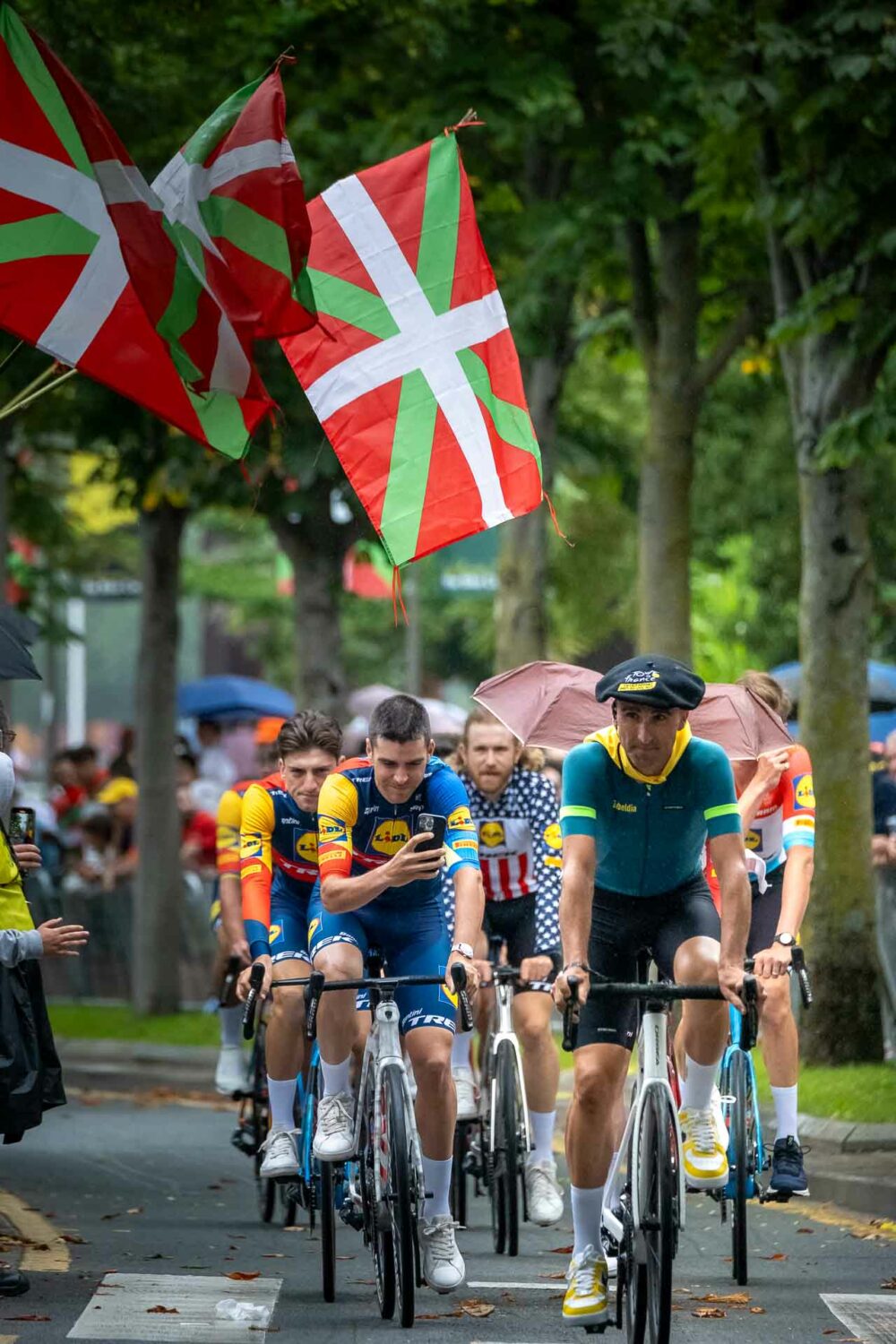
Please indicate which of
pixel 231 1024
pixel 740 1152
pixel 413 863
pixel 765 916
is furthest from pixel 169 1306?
pixel 231 1024

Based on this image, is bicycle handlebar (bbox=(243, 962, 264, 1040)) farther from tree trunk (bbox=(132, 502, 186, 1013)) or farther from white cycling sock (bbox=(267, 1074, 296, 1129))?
tree trunk (bbox=(132, 502, 186, 1013))

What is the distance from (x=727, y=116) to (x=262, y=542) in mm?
43325

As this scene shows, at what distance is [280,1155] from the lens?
9.04 meters

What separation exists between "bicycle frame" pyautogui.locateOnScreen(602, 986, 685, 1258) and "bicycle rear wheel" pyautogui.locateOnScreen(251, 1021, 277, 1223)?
3080 mm

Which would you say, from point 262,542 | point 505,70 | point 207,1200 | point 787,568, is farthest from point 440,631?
point 207,1200

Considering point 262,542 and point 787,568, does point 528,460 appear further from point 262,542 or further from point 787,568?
point 262,542

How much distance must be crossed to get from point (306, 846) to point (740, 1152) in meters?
2.33

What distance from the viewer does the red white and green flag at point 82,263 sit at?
8195 mm

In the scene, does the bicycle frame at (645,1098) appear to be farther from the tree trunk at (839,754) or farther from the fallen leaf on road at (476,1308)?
the tree trunk at (839,754)

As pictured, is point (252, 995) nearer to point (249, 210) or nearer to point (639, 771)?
point (639, 771)

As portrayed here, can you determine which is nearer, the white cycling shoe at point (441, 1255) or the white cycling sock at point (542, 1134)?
the white cycling shoe at point (441, 1255)

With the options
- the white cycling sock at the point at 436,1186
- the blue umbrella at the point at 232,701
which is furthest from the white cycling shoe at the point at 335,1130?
the blue umbrella at the point at 232,701

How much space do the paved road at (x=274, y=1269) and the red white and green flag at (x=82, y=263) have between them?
9.38ft

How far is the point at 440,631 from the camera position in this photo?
6169cm
